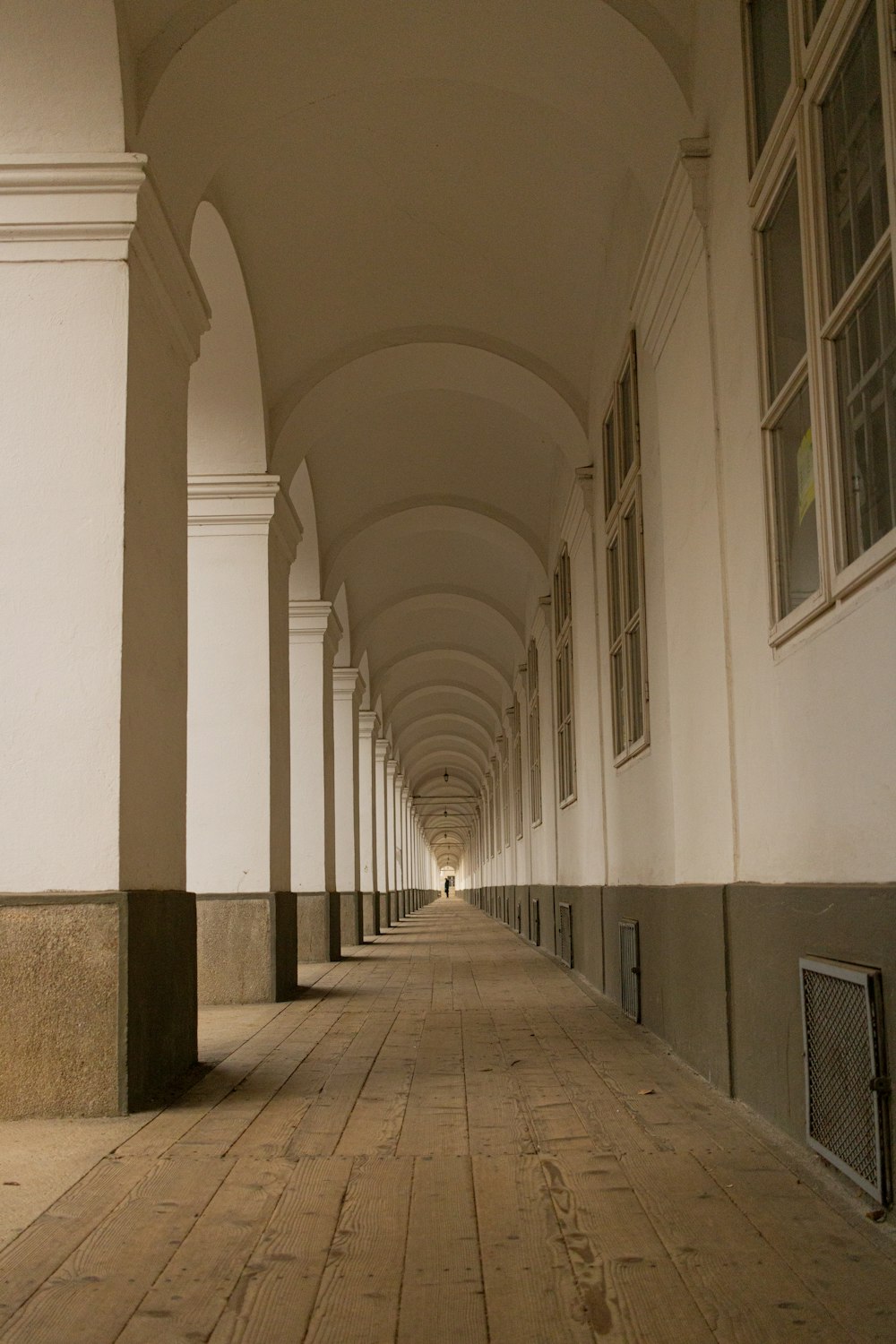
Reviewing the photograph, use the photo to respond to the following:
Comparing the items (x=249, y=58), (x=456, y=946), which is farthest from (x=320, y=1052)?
(x=456, y=946)

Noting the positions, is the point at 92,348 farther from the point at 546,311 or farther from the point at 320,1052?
the point at 546,311

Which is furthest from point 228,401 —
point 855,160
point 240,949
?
point 855,160

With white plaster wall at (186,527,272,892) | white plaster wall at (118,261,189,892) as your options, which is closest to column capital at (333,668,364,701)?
white plaster wall at (186,527,272,892)

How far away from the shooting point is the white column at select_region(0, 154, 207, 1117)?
484 cm

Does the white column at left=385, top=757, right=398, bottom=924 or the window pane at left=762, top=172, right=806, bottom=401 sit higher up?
the window pane at left=762, top=172, right=806, bottom=401

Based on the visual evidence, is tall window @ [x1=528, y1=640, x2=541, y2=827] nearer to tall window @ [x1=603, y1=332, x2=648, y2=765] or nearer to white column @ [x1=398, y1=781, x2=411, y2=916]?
tall window @ [x1=603, y1=332, x2=648, y2=765]

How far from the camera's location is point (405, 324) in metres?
10.5

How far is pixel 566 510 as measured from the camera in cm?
1188

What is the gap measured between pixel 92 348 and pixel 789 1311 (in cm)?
438

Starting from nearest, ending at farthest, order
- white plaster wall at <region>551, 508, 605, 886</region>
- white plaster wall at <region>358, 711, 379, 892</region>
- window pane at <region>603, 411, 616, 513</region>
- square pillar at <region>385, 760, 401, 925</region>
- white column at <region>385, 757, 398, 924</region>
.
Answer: window pane at <region>603, 411, 616, 513</region> → white plaster wall at <region>551, 508, 605, 886</region> → white plaster wall at <region>358, 711, 379, 892</region> → white column at <region>385, 757, 398, 924</region> → square pillar at <region>385, 760, 401, 925</region>

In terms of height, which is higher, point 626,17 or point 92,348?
point 626,17

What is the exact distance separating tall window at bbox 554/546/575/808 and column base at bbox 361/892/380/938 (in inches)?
320

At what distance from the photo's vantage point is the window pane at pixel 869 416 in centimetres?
320

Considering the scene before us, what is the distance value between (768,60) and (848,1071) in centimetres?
342
